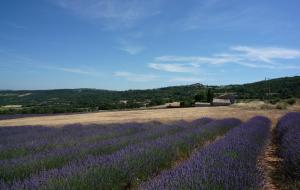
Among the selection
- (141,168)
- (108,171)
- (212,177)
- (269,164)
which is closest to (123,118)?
(269,164)

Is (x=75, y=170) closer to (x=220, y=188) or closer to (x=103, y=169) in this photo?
(x=103, y=169)

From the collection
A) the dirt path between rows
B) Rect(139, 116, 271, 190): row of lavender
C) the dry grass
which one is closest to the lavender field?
Rect(139, 116, 271, 190): row of lavender

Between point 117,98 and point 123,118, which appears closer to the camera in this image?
point 123,118

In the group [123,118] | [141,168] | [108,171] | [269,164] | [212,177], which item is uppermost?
[212,177]

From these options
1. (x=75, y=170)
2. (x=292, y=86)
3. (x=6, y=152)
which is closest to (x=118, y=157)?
(x=75, y=170)

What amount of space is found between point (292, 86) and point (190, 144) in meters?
57.8

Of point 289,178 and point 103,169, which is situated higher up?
point 103,169

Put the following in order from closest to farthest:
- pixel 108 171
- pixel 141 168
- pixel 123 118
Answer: pixel 108 171 < pixel 141 168 < pixel 123 118

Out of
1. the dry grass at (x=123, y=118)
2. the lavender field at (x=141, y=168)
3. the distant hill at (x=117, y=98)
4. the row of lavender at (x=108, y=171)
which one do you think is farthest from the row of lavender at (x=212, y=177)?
the distant hill at (x=117, y=98)

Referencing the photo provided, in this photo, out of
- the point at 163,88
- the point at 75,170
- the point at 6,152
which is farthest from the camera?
the point at 163,88

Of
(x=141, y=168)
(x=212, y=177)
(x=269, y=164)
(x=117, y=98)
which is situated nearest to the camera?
(x=212, y=177)

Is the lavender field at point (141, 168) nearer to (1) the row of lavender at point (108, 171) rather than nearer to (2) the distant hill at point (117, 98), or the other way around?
(1) the row of lavender at point (108, 171)

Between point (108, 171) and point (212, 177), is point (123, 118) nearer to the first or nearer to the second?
point (108, 171)

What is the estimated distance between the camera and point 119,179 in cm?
476
